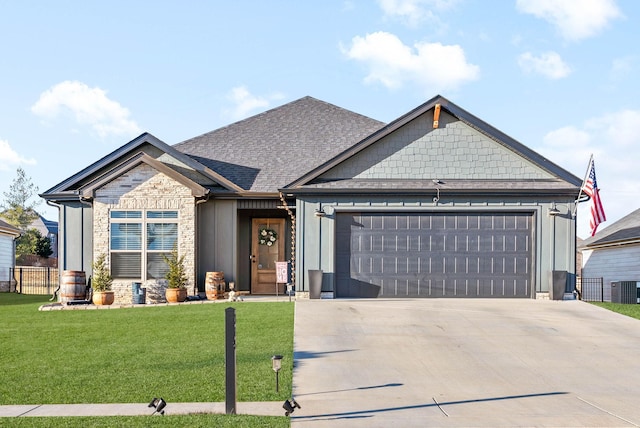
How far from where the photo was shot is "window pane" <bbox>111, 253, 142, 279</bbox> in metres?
17.7

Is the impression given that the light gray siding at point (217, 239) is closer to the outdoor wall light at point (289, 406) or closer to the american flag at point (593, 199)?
the american flag at point (593, 199)

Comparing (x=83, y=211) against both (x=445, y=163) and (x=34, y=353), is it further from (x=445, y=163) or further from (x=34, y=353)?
(x=445, y=163)

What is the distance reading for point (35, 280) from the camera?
26.5 m

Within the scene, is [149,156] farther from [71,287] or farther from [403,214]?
[403,214]

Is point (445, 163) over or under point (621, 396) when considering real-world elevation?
over

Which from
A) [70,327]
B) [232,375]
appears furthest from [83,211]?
[232,375]

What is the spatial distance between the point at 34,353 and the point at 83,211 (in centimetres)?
947

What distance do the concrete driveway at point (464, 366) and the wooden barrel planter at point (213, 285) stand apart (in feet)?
10.7

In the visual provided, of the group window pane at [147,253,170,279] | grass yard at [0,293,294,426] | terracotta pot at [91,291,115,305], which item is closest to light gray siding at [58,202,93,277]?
terracotta pot at [91,291,115,305]

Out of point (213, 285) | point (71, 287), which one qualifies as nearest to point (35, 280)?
point (71, 287)

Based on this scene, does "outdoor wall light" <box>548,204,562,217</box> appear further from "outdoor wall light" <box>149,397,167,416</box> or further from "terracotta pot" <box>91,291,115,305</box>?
"outdoor wall light" <box>149,397,167,416</box>

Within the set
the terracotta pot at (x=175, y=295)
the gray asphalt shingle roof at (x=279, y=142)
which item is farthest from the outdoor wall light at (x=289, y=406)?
the gray asphalt shingle roof at (x=279, y=142)

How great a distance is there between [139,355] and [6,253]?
21.5 m

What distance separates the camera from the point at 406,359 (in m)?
9.94
